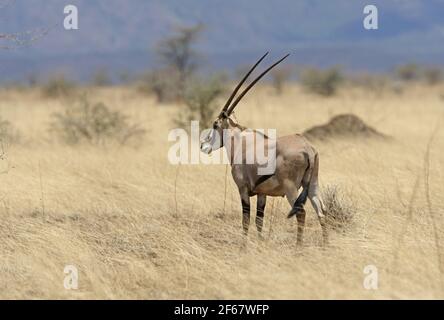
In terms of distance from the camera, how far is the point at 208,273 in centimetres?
712

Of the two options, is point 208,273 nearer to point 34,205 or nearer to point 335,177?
point 34,205

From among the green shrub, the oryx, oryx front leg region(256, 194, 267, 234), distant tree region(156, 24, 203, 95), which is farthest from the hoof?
distant tree region(156, 24, 203, 95)

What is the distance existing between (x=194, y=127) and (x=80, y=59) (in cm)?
18097

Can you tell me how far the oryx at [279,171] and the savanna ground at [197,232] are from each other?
36 centimetres

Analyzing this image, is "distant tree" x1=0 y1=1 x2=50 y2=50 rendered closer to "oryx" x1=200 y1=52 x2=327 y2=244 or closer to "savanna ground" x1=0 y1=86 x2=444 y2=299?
"savanna ground" x1=0 y1=86 x2=444 y2=299

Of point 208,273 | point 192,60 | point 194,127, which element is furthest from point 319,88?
point 208,273

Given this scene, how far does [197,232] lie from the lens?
885cm

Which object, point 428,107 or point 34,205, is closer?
point 34,205

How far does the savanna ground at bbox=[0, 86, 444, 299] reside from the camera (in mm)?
Result: 6727

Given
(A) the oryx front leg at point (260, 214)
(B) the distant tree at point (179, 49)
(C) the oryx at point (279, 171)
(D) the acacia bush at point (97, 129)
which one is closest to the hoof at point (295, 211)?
(C) the oryx at point (279, 171)

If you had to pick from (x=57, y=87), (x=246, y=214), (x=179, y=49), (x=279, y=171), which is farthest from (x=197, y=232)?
(x=179, y=49)

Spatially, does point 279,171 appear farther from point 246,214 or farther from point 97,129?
point 97,129

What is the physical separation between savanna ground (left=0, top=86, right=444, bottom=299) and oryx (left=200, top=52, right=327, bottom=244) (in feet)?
1.19

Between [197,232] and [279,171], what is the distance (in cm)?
143
